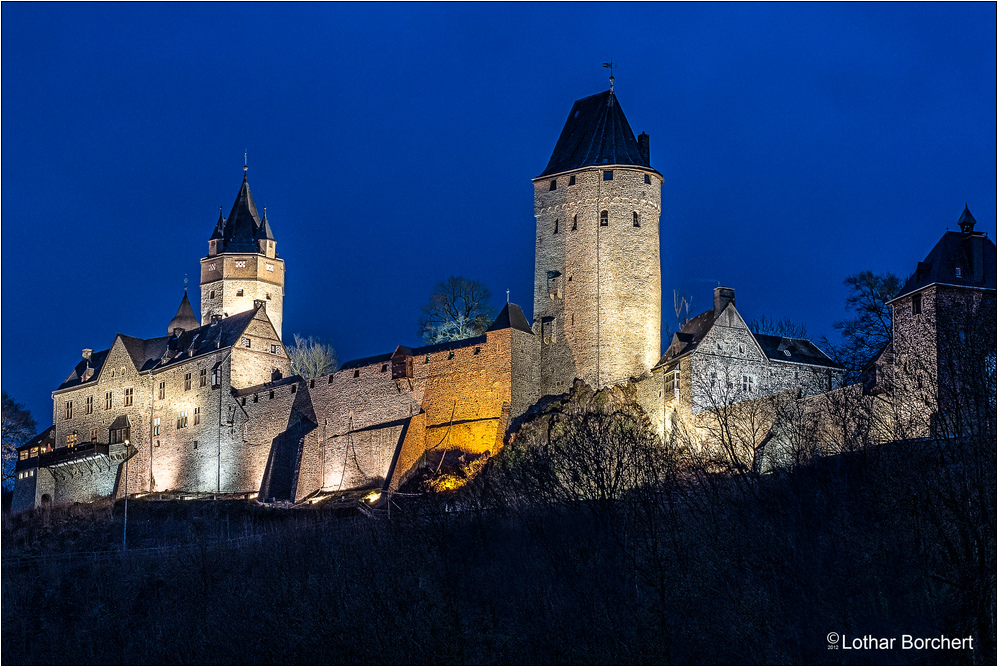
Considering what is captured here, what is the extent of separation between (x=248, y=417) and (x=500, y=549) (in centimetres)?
2165

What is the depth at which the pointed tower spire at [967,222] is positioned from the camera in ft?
147

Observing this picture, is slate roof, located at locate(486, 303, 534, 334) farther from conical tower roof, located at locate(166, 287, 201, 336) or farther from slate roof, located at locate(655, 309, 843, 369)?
conical tower roof, located at locate(166, 287, 201, 336)

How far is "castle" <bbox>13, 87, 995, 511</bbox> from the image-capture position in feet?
177

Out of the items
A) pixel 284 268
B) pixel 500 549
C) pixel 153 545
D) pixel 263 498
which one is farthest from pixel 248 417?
pixel 500 549

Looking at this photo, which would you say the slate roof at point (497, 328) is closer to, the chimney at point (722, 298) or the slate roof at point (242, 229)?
the chimney at point (722, 298)

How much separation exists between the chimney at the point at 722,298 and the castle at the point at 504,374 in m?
0.06

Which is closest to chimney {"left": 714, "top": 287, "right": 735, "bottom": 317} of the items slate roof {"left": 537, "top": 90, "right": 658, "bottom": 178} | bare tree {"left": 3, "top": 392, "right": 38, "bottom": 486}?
slate roof {"left": 537, "top": 90, "right": 658, "bottom": 178}

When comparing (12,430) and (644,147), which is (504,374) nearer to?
(644,147)

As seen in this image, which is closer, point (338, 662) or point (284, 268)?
point (338, 662)

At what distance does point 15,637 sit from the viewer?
4712cm

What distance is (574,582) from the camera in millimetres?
39906

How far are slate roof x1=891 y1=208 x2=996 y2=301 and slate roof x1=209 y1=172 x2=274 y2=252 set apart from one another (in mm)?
39564

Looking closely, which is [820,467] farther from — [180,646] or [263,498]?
[263,498]

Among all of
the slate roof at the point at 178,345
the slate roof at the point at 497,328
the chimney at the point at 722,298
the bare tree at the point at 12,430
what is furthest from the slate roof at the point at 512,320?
the bare tree at the point at 12,430
